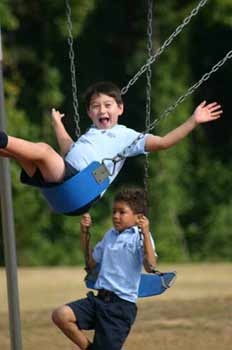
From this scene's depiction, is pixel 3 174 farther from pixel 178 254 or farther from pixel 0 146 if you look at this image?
pixel 178 254

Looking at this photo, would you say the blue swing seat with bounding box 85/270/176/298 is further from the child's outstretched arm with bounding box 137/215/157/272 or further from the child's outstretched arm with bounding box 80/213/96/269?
the child's outstretched arm with bounding box 137/215/157/272

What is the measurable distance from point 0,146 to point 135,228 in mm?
875

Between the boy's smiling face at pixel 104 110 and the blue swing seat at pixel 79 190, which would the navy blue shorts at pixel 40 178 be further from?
the boy's smiling face at pixel 104 110

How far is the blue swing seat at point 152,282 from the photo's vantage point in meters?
5.79

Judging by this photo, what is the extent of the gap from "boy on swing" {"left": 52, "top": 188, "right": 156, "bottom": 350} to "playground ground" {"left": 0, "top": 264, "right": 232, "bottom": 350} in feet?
7.37

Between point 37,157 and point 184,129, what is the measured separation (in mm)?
748

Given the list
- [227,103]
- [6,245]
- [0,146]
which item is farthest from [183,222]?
[0,146]

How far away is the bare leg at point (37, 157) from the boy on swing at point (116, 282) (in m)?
0.39

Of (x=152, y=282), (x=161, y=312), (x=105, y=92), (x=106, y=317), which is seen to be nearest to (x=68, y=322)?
(x=106, y=317)

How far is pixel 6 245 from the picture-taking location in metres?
6.43

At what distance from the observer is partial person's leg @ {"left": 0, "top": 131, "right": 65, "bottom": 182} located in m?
5.32

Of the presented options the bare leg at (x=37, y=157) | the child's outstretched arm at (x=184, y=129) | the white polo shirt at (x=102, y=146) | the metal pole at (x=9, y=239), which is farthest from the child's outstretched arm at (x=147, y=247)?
the metal pole at (x=9, y=239)

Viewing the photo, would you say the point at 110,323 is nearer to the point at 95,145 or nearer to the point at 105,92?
the point at 95,145

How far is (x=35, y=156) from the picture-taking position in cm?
534
